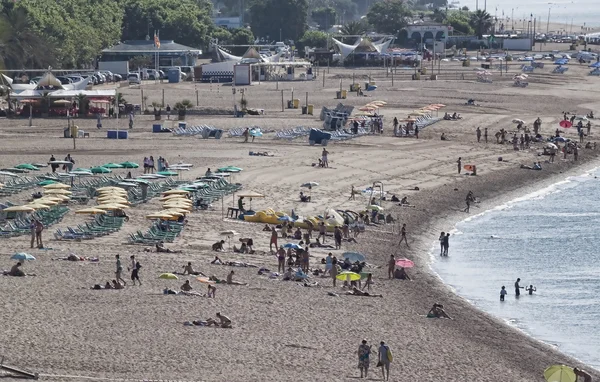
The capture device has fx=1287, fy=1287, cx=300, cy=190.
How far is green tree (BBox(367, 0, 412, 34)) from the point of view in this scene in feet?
514

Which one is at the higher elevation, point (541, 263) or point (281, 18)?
point (281, 18)

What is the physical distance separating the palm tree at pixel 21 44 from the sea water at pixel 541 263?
143 ft

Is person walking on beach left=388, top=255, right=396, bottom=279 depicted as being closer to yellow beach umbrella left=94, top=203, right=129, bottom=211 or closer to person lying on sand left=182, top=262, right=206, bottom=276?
person lying on sand left=182, top=262, right=206, bottom=276

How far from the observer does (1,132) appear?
62031mm

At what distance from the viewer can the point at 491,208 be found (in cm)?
4938

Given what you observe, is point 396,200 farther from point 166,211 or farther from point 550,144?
point 550,144

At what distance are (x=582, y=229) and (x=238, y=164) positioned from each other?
13.9 meters

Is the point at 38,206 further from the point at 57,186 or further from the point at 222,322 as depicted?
the point at 222,322

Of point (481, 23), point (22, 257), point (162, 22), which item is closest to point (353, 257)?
point (22, 257)

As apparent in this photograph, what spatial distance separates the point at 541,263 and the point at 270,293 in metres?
12.7

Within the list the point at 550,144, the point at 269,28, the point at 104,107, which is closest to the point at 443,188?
the point at 550,144

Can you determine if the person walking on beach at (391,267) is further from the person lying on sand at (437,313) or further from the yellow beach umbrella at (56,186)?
the yellow beach umbrella at (56,186)

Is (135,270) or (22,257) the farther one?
(22,257)

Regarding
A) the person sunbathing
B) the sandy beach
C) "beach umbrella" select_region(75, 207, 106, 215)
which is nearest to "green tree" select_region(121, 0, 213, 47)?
the sandy beach
